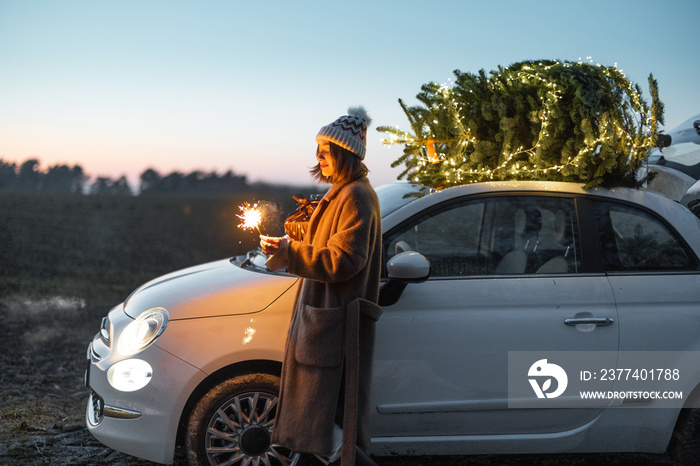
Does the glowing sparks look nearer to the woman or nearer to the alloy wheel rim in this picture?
the woman

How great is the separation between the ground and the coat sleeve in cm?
203

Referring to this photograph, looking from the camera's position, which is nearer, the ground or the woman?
the woman

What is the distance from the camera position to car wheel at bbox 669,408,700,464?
3.67m

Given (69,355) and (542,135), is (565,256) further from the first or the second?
(69,355)

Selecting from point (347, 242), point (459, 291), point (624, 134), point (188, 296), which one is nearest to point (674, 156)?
point (624, 134)

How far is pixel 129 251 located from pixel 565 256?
1586 cm

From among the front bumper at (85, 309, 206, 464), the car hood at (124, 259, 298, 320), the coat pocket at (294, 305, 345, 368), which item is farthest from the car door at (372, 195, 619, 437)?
the front bumper at (85, 309, 206, 464)

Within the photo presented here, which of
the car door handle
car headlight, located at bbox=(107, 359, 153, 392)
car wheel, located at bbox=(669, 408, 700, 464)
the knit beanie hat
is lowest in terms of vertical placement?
car wheel, located at bbox=(669, 408, 700, 464)

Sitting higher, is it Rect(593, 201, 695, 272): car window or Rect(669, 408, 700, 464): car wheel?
Rect(593, 201, 695, 272): car window

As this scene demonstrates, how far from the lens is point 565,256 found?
3.78 m

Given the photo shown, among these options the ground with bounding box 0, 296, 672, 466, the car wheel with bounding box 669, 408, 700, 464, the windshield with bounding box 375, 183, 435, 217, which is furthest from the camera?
the ground with bounding box 0, 296, 672, 466

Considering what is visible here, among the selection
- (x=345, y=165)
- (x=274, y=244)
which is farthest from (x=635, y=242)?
(x=274, y=244)

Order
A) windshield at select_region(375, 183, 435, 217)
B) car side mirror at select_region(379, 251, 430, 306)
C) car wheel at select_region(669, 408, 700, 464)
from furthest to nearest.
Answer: windshield at select_region(375, 183, 435, 217) < car wheel at select_region(669, 408, 700, 464) < car side mirror at select_region(379, 251, 430, 306)

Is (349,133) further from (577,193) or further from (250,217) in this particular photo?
(577,193)
